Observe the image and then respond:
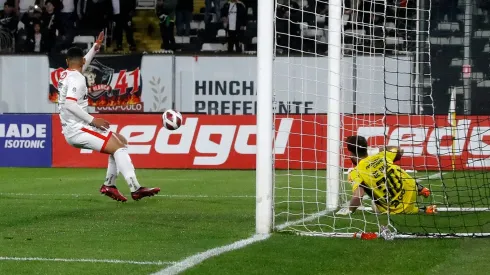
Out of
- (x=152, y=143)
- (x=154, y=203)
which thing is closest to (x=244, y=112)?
(x=152, y=143)

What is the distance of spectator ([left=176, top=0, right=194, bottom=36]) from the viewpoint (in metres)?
27.1

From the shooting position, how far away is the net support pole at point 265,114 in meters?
8.88

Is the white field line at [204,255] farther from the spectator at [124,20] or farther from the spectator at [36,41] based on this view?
the spectator at [36,41]

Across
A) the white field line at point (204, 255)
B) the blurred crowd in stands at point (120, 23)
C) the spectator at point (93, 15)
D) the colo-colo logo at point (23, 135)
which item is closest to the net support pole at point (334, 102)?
the white field line at point (204, 255)

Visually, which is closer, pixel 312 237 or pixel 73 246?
pixel 73 246

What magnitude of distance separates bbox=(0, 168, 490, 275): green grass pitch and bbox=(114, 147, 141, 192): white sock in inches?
10.7

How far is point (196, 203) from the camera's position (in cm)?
1243

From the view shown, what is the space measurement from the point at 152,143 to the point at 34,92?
5569mm

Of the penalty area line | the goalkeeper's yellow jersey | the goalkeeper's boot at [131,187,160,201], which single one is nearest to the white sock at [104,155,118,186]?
the goalkeeper's boot at [131,187,160,201]

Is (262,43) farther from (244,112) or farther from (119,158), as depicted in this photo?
(244,112)

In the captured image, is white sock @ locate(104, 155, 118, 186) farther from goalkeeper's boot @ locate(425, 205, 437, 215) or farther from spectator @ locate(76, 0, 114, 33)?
spectator @ locate(76, 0, 114, 33)

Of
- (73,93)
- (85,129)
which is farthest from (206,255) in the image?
(85,129)

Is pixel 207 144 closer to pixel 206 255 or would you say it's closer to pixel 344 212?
pixel 344 212

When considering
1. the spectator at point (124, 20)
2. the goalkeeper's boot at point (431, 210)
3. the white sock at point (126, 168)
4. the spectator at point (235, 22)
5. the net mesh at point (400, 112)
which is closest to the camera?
the goalkeeper's boot at point (431, 210)
